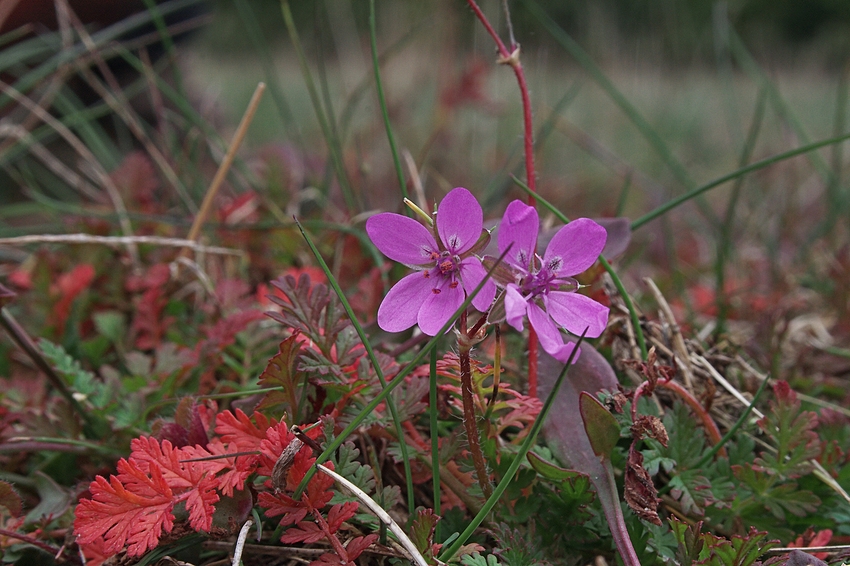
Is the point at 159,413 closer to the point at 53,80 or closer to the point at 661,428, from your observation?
the point at 661,428

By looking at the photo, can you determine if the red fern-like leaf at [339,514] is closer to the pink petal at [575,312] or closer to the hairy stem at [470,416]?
the hairy stem at [470,416]

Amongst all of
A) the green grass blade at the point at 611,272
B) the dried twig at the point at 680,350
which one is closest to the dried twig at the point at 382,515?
the green grass blade at the point at 611,272

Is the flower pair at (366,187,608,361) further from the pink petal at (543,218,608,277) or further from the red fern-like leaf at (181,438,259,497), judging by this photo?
the red fern-like leaf at (181,438,259,497)

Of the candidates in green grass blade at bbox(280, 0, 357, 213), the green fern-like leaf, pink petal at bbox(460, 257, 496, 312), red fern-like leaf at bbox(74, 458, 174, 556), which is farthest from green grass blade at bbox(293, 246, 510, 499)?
green grass blade at bbox(280, 0, 357, 213)

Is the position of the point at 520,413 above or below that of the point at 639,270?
above

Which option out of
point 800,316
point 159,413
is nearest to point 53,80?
point 159,413

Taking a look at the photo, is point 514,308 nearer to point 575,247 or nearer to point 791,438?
point 575,247
